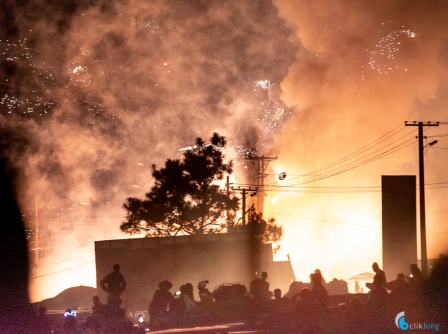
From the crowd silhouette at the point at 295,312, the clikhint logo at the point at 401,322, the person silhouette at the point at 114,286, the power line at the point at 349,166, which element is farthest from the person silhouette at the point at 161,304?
the power line at the point at 349,166

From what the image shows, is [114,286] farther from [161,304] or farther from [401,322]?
[401,322]

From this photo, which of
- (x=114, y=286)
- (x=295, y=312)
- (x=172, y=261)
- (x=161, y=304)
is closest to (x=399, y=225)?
(x=295, y=312)

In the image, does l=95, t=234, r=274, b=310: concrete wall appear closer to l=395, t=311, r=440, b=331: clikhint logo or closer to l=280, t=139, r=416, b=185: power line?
l=395, t=311, r=440, b=331: clikhint logo

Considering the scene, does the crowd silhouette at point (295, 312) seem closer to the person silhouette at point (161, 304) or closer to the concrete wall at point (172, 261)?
the person silhouette at point (161, 304)

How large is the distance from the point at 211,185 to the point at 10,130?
44.0 meters

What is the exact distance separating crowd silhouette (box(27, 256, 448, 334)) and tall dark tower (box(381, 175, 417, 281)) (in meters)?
4.33

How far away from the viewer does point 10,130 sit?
69625mm

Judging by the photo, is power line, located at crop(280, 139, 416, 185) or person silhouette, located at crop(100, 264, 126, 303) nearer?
person silhouette, located at crop(100, 264, 126, 303)

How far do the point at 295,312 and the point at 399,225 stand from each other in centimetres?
755

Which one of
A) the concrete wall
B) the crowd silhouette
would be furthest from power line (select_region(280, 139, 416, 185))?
the crowd silhouette

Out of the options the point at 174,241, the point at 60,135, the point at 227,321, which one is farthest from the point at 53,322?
the point at 60,135

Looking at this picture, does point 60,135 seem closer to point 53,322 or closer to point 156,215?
point 156,215

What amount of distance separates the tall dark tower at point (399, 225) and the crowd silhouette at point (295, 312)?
4333 mm

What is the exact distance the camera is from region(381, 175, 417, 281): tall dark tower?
16.6 metres
